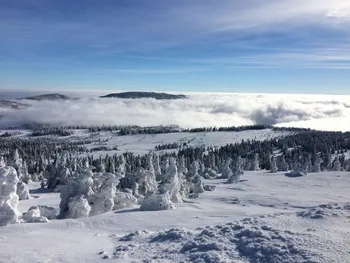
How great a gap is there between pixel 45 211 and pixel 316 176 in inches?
3046

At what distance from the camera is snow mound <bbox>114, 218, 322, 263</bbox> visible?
2450 centimetres

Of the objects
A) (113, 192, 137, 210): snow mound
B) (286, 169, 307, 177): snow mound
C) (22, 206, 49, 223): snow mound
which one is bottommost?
(286, 169, 307, 177): snow mound

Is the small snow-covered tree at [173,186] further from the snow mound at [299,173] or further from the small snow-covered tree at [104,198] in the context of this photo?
the snow mound at [299,173]

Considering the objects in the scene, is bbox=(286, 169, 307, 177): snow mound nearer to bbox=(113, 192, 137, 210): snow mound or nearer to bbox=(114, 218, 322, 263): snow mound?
bbox=(113, 192, 137, 210): snow mound

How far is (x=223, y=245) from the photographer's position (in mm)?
26953

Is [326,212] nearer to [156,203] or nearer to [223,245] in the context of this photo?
[223,245]

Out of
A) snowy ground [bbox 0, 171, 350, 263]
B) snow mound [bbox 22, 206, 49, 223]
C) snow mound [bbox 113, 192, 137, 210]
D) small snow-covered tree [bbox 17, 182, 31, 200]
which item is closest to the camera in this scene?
snowy ground [bbox 0, 171, 350, 263]

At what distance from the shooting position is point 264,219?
32.6 metres

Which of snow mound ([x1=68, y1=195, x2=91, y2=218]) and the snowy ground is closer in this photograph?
the snowy ground

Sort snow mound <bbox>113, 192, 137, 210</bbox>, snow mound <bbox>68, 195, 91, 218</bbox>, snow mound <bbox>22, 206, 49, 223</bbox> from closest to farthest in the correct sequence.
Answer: snow mound <bbox>22, 206, 49, 223</bbox> → snow mound <bbox>68, 195, 91, 218</bbox> → snow mound <bbox>113, 192, 137, 210</bbox>

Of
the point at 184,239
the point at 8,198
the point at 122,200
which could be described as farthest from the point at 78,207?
the point at 184,239

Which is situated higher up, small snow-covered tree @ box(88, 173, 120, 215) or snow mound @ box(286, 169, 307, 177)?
small snow-covered tree @ box(88, 173, 120, 215)

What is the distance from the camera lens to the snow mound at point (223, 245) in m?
24.5

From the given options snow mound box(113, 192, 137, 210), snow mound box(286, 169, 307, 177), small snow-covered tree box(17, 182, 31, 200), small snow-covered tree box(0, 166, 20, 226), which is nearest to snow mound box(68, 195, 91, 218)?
snow mound box(113, 192, 137, 210)
